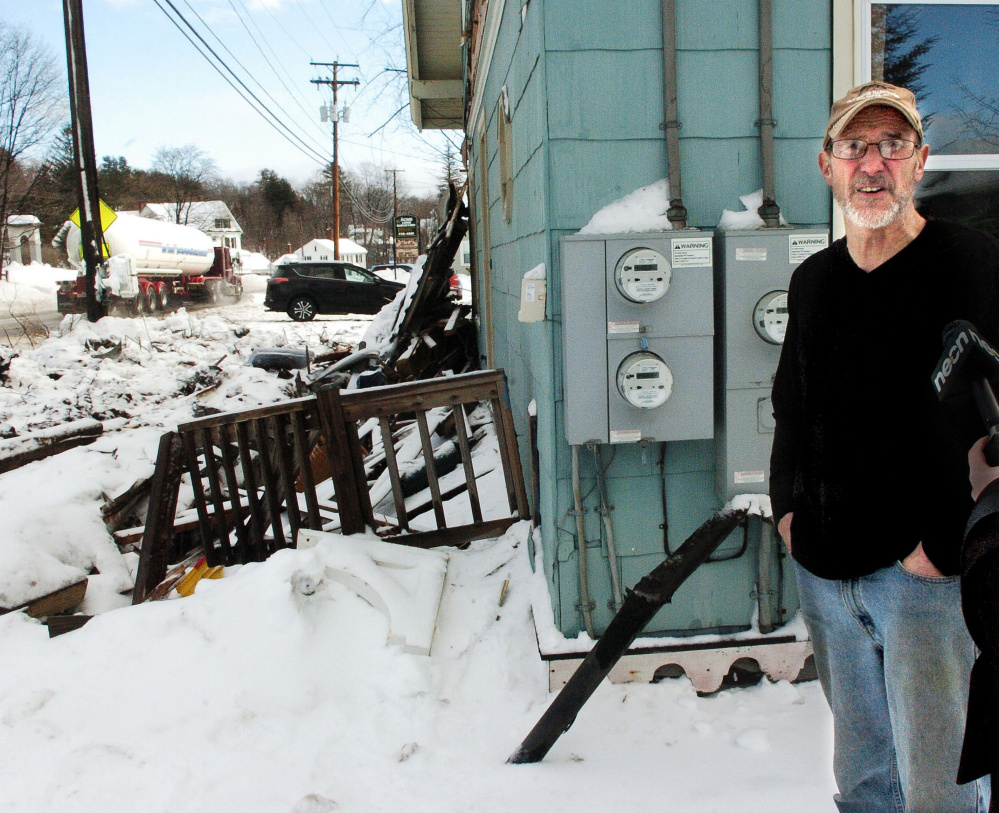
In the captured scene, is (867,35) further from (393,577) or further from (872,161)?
(393,577)

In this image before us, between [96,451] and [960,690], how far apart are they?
6.16m

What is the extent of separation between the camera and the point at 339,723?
260cm

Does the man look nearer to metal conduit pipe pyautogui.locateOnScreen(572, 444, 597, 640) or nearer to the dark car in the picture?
metal conduit pipe pyautogui.locateOnScreen(572, 444, 597, 640)

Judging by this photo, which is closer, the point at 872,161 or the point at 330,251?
the point at 872,161

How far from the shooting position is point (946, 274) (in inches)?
57.7

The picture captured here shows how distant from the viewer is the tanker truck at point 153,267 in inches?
846

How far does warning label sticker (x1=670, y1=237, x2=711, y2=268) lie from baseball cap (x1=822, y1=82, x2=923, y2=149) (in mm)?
804

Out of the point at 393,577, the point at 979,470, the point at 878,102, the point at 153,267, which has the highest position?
the point at 153,267

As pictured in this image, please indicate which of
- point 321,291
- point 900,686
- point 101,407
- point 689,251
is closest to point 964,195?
point 689,251

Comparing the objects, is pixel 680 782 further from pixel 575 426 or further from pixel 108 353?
pixel 108 353

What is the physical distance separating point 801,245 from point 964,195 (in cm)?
71

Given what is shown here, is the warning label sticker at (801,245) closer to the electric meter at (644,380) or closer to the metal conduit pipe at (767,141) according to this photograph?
the metal conduit pipe at (767,141)

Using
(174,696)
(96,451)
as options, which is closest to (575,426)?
(174,696)

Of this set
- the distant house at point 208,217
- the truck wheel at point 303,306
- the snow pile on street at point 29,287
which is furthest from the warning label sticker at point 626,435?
the distant house at point 208,217
